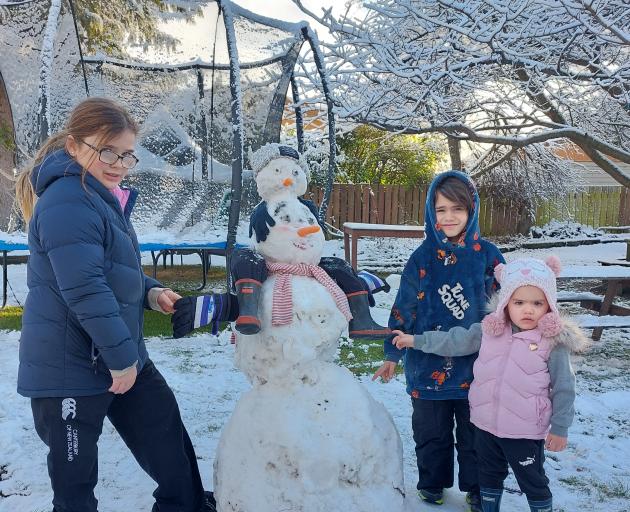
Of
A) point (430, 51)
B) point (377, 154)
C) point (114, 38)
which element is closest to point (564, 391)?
point (430, 51)

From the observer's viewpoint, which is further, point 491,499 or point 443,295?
point 443,295

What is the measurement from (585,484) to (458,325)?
3.90 feet

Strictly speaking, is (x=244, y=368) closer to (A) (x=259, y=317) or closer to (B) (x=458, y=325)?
(A) (x=259, y=317)

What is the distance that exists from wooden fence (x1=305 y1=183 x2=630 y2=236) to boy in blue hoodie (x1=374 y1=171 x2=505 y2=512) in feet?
27.9

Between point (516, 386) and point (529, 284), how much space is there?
14.2 inches

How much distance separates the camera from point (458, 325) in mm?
2346

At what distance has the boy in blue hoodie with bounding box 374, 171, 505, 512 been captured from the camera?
236 cm

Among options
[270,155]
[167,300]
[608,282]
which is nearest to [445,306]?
[270,155]

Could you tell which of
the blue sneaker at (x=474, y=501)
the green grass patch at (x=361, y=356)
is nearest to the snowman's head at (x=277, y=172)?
the blue sneaker at (x=474, y=501)

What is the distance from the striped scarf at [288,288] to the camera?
197cm

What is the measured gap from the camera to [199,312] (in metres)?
1.97

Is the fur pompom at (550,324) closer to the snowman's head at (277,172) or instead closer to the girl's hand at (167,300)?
the snowman's head at (277,172)

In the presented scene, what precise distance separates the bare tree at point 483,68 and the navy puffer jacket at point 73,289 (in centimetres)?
385

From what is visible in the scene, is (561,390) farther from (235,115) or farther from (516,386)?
(235,115)
